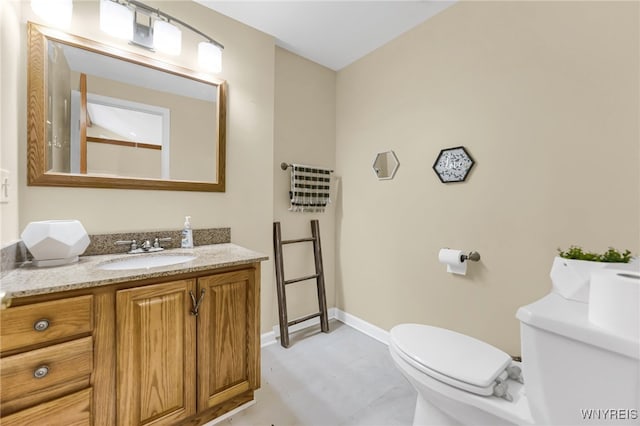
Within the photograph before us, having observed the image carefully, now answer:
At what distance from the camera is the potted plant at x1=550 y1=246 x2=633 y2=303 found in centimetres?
85

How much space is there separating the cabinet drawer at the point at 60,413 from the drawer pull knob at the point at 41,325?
0.86ft

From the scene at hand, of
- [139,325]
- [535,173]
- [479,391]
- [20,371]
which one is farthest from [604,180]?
[20,371]

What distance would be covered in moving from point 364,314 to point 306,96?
205 cm

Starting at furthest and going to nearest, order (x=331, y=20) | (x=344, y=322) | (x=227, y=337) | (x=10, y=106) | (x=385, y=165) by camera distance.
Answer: (x=344, y=322) < (x=385, y=165) < (x=331, y=20) < (x=227, y=337) < (x=10, y=106)

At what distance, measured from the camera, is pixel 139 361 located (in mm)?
1094

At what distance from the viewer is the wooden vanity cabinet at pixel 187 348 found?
107 centimetres

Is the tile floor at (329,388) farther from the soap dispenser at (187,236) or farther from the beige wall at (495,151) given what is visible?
the soap dispenser at (187,236)

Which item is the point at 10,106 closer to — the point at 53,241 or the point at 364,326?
the point at 53,241

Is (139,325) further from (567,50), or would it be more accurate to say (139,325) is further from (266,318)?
(567,50)

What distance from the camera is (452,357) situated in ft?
3.55

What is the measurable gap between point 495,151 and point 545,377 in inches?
48.8

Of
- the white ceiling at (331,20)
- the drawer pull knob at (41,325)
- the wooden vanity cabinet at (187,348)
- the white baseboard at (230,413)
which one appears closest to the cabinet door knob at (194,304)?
the wooden vanity cabinet at (187,348)

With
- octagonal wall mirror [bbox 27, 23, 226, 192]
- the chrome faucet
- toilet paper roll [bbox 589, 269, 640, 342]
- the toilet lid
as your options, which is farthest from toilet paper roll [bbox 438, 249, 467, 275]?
the chrome faucet

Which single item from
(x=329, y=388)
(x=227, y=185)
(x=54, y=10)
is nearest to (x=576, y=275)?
(x=329, y=388)
